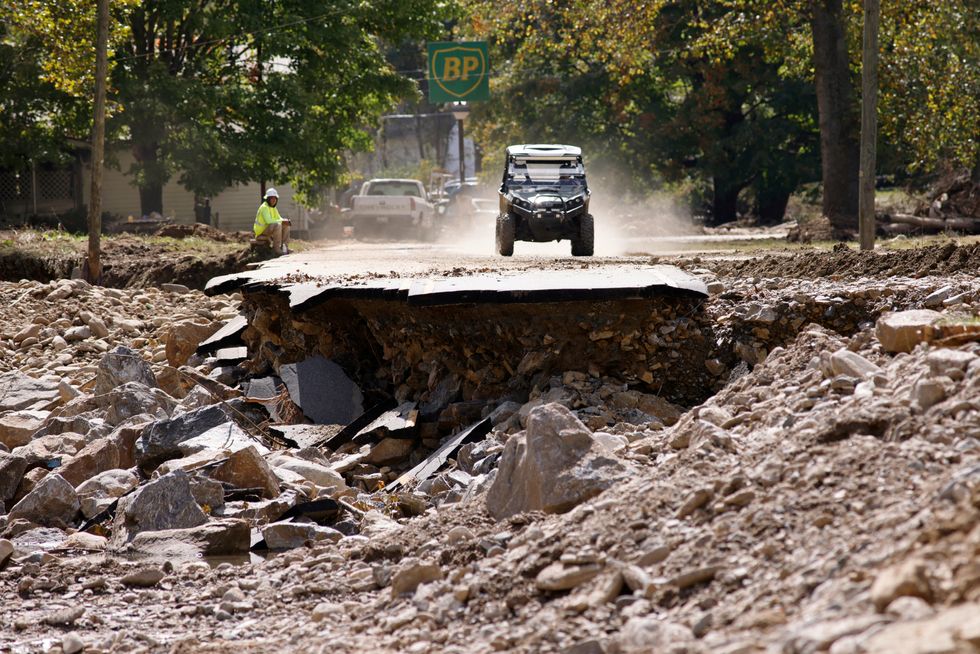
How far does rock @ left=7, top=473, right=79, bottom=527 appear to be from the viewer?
7305 mm

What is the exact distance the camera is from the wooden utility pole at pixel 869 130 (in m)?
14.9

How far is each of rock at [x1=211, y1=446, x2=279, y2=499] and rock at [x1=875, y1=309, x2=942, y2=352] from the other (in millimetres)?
3831

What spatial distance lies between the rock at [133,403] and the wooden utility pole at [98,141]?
8.85 meters

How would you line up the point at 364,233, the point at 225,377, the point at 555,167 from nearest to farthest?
1. the point at 225,377
2. the point at 555,167
3. the point at 364,233

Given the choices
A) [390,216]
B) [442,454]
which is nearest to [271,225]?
[442,454]

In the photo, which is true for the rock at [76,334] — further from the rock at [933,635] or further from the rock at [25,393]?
the rock at [933,635]

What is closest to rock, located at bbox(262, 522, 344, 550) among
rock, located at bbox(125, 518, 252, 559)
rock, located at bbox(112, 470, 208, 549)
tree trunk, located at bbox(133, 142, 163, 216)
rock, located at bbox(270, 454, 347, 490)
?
rock, located at bbox(125, 518, 252, 559)

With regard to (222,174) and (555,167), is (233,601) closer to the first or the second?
(555,167)

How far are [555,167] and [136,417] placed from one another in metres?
10.9

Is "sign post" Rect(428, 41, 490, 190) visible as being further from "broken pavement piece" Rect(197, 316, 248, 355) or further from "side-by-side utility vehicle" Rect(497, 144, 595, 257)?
"broken pavement piece" Rect(197, 316, 248, 355)

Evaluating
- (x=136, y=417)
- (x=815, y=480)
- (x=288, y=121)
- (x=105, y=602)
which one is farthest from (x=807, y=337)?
(x=288, y=121)

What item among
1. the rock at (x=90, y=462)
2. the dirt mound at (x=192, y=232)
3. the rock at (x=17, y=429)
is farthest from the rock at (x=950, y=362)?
the dirt mound at (x=192, y=232)

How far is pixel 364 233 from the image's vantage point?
3472 cm

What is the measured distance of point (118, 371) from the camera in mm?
10930
